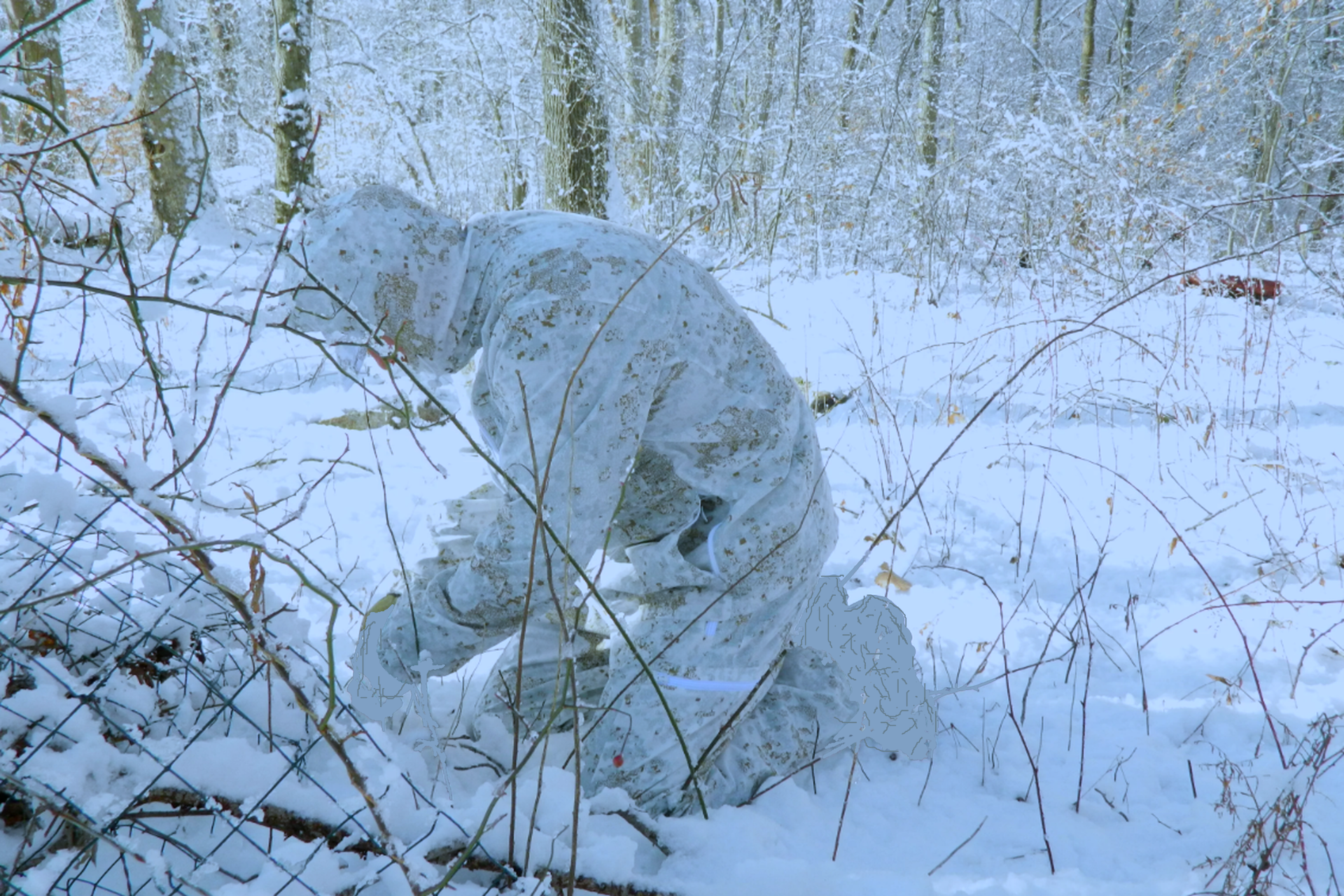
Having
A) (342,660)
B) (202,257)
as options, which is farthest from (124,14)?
(342,660)

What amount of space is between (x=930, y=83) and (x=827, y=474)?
7133 millimetres

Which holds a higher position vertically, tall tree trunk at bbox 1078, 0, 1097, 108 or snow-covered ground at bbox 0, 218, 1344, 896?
tall tree trunk at bbox 1078, 0, 1097, 108

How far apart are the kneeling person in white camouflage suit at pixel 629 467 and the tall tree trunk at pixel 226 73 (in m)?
12.5

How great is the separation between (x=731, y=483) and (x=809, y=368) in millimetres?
2974

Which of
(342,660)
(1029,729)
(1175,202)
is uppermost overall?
(1175,202)

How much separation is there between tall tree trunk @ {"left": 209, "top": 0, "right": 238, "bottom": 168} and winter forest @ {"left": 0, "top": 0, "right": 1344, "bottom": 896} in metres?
3.73

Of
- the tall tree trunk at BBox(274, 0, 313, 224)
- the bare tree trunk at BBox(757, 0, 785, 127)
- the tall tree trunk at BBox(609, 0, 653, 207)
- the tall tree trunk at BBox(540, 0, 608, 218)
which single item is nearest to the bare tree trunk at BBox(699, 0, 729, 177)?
the bare tree trunk at BBox(757, 0, 785, 127)

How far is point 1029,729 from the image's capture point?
227 cm

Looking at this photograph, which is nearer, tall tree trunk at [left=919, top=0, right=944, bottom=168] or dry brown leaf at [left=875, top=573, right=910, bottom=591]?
dry brown leaf at [left=875, top=573, right=910, bottom=591]

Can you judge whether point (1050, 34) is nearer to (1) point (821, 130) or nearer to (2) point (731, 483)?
(1) point (821, 130)

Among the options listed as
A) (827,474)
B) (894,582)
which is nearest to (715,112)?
(827,474)

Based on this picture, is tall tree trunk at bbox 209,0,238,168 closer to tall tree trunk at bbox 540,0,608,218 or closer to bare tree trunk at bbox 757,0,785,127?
bare tree trunk at bbox 757,0,785,127

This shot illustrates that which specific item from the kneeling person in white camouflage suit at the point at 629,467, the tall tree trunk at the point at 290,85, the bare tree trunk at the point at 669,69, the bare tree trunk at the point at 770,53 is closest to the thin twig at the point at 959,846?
the kneeling person in white camouflage suit at the point at 629,467

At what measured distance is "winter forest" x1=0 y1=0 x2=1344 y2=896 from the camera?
3.76ft
